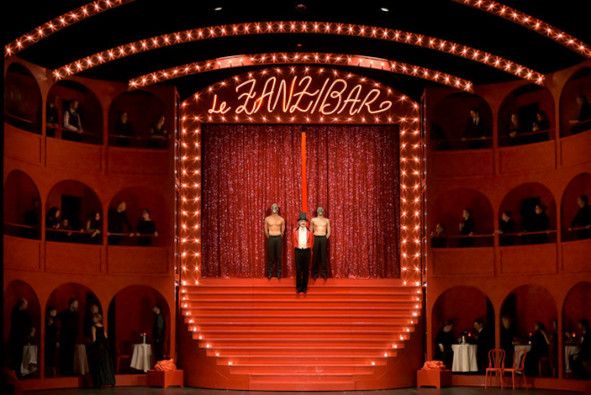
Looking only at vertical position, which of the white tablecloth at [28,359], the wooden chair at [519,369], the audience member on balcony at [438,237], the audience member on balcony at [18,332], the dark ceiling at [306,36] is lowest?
the wooden chair at [519,369]

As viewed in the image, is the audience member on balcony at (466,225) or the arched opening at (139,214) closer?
the audience member on balcony at (466,225)

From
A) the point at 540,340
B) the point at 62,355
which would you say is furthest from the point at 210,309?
the point at 540,340

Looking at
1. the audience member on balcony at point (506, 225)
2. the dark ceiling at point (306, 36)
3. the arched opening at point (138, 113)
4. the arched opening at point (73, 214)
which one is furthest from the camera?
the arched opening at point (138, 113)

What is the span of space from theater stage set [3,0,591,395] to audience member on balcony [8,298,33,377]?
19.2 inches

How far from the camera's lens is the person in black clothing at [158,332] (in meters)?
24.1

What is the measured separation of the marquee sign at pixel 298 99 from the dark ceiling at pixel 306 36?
53 cm

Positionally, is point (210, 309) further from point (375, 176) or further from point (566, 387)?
point (566, 387)

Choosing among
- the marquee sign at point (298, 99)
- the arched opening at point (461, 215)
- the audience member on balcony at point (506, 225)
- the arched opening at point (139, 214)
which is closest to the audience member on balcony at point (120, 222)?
the arched opening at point (139, 214)

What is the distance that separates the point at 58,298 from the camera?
25422mm

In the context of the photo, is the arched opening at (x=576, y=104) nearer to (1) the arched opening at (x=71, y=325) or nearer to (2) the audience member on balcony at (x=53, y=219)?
(1) the arched opening at (x=71, y=325)

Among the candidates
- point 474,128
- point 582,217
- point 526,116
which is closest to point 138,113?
point 474,128

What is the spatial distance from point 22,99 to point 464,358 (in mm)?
11367

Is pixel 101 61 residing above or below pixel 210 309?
above

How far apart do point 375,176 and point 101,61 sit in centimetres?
727
